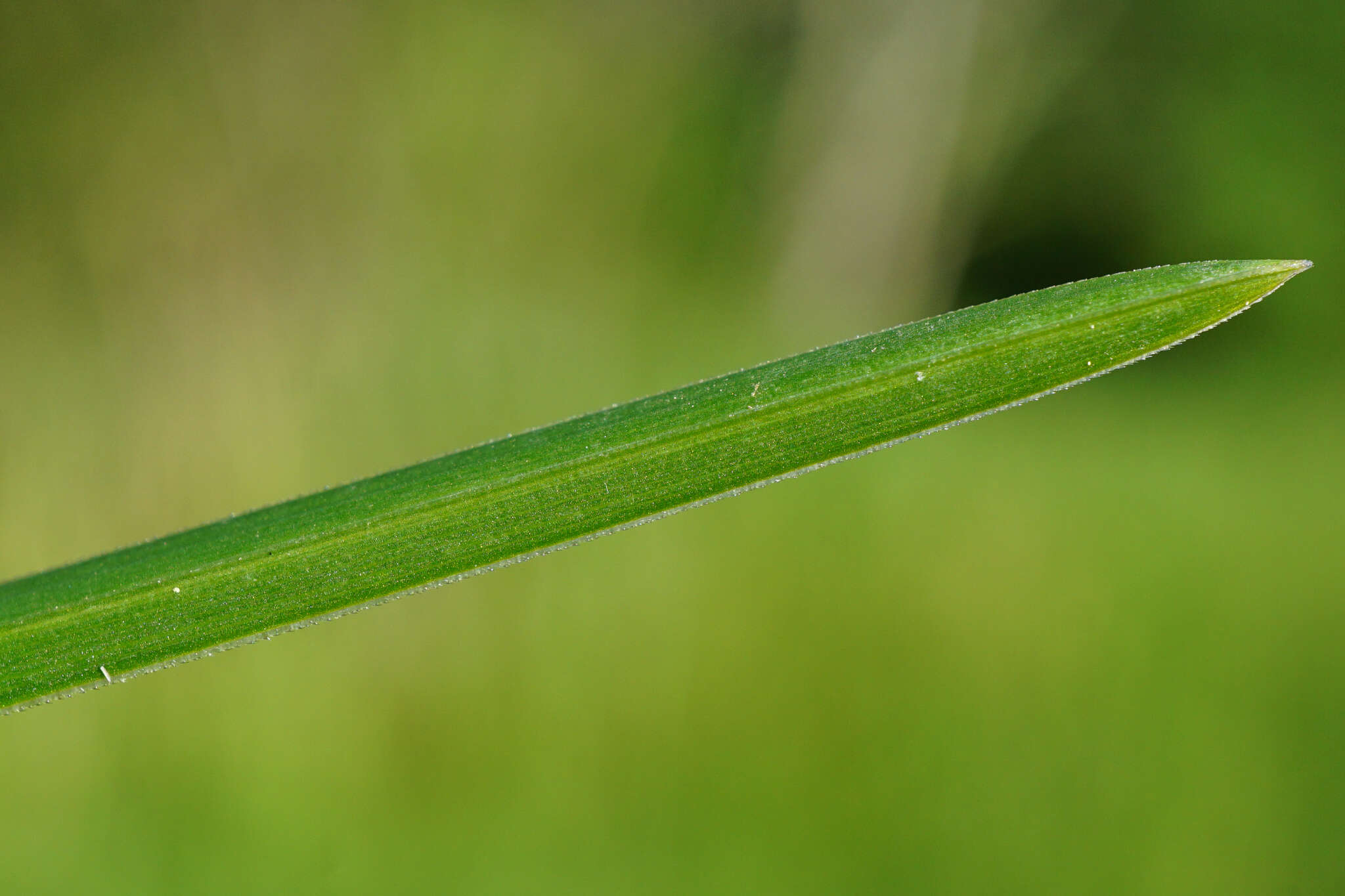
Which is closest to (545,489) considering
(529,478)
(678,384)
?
(529,478)

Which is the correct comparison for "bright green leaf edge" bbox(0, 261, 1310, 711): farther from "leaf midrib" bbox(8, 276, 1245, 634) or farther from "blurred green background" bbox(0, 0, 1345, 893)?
"blurred green background" bbox(0, 0, 1345, 893)

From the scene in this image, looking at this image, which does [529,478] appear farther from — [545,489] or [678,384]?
[678,384]

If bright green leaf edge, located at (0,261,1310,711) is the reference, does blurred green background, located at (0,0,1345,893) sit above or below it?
below

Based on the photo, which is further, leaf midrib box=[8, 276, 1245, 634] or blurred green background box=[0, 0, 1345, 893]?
blurred green background box=[0, 0, 1345, 893]

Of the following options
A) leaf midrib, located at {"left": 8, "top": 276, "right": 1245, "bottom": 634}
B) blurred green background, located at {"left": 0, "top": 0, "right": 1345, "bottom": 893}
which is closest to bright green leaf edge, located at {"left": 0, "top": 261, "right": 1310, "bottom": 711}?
leaf midrib, located at {"left": 8, "top": 276, "right": 1245, "bottom": 634}

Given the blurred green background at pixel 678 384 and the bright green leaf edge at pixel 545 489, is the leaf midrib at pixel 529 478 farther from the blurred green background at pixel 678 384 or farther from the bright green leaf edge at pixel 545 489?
the blurred green background at pixel 678 384
